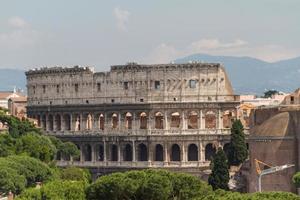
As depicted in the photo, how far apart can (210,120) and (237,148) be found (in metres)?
21.6

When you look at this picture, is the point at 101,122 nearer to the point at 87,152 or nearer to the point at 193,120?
the point at 87,152

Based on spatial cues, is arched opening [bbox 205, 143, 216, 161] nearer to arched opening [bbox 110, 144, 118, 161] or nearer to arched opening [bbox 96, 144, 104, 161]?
arched opening [bbox 110, 144, 118, 161]

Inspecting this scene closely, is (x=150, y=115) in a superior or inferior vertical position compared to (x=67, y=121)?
superior

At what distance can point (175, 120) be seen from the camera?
14512 centimetres

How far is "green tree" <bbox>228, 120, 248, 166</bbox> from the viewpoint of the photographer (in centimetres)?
12225

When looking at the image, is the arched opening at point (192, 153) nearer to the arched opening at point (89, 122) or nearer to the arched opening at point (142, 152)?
the arched opening at point (142, 152)

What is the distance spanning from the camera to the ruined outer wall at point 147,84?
14238 centimetres

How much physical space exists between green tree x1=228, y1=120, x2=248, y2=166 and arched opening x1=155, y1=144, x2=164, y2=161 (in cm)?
2118

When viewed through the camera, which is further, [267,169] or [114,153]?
[114,153]

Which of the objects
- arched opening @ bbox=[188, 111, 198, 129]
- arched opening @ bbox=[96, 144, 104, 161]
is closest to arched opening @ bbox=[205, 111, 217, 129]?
arched opening @ bbox=[188, 111, 198, 129]

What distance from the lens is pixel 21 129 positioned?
129000mm

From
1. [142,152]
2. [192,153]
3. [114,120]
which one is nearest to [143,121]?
[142,152]

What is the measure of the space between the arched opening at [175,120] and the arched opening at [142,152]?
4.25 m

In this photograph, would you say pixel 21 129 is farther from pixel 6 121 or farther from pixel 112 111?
pixel 112 111
